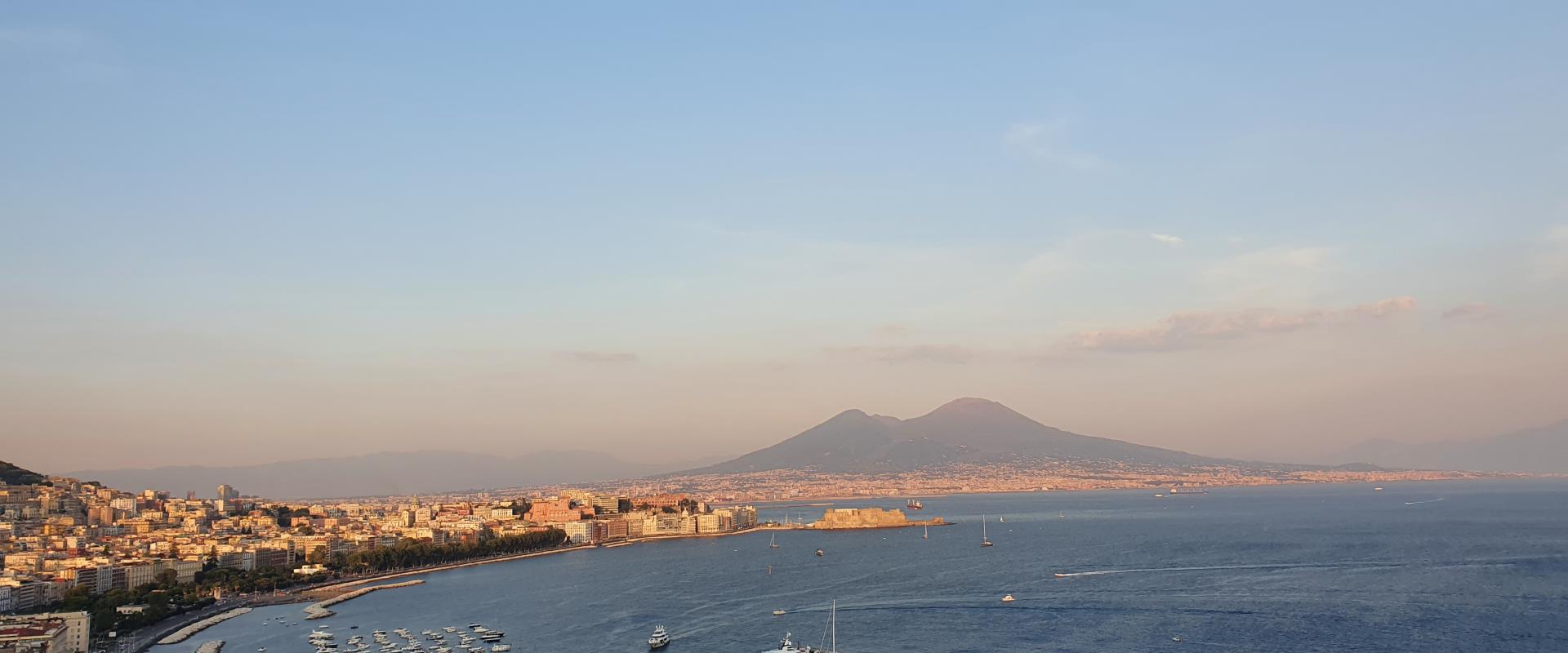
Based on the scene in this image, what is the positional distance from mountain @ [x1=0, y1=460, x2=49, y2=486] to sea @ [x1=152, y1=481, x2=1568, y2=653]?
5003cm

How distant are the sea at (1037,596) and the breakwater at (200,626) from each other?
2.34 feet

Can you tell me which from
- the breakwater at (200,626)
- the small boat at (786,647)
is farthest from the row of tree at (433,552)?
the small boat at (786,647)

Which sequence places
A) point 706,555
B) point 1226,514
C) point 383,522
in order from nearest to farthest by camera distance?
point 706,555 → point 383,522 → point 1226,514

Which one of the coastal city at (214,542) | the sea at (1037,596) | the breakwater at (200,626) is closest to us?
the sea at (1037,596)

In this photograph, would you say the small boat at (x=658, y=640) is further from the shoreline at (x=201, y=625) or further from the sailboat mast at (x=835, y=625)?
the shoreline at (x=201, y=625)

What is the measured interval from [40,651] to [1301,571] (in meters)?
45.1

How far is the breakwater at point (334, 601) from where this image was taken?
4294 centimetres

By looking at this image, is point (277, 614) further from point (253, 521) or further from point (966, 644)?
point (253, 521)

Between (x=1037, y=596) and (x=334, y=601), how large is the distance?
100 feet

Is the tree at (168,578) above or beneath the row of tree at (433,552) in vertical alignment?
above

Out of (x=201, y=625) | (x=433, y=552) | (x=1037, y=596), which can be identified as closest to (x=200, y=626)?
(x=201, y=625)

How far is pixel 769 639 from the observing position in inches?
1318

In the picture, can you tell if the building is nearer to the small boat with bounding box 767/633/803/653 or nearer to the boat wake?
the small boat with bounding box 767/633/803/653

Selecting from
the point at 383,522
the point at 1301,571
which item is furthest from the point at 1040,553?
the point at 383,522
